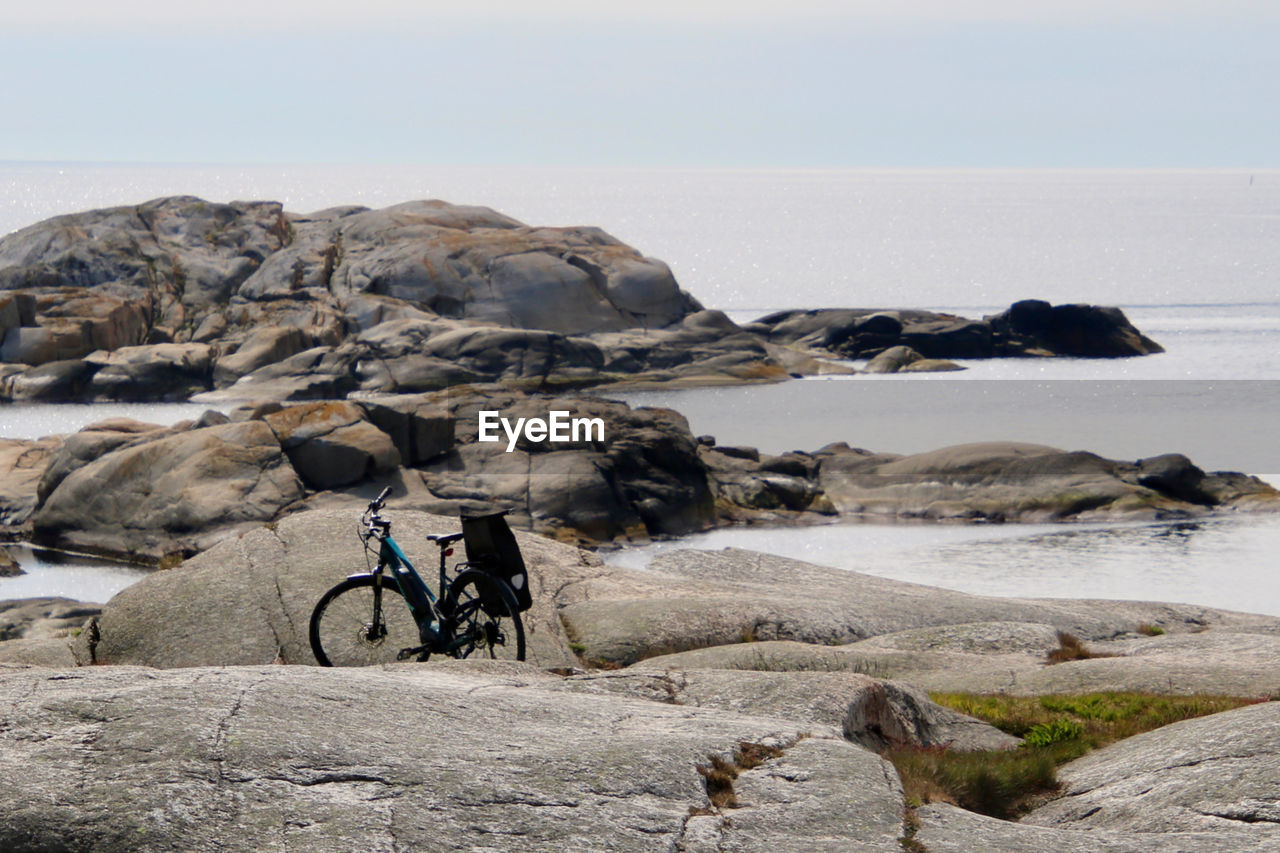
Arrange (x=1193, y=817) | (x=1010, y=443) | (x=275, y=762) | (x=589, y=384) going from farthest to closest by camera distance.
→ (x=589, y=384) < (x=1010, y=443) < (x=1193, y=817) < (x=275, y=762)

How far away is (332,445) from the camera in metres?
33.3

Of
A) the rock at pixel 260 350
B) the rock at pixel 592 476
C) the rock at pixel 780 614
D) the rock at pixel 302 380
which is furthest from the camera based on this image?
the rock at pixel 260 350

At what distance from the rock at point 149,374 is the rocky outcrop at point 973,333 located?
3320cm

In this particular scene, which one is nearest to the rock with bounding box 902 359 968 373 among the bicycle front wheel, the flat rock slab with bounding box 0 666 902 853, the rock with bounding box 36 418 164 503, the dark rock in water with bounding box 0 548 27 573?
the rock with bounding box 36 418 164 503

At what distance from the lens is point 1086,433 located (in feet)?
166

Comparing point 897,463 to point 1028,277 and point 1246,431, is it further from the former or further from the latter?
point 1028,277

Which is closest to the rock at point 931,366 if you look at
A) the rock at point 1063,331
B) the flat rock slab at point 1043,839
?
the rock at point 1063,331

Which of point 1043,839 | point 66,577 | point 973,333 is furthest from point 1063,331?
point 1043,839

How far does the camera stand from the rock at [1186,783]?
6703 millimetres

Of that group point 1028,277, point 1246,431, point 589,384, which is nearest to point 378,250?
point 589,384

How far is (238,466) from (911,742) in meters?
27.1

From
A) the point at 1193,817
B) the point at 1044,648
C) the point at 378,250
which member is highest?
the point at 378,250

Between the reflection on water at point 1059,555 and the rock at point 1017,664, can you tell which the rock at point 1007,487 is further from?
the rock at point 1017,664

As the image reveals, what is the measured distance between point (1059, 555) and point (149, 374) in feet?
138
